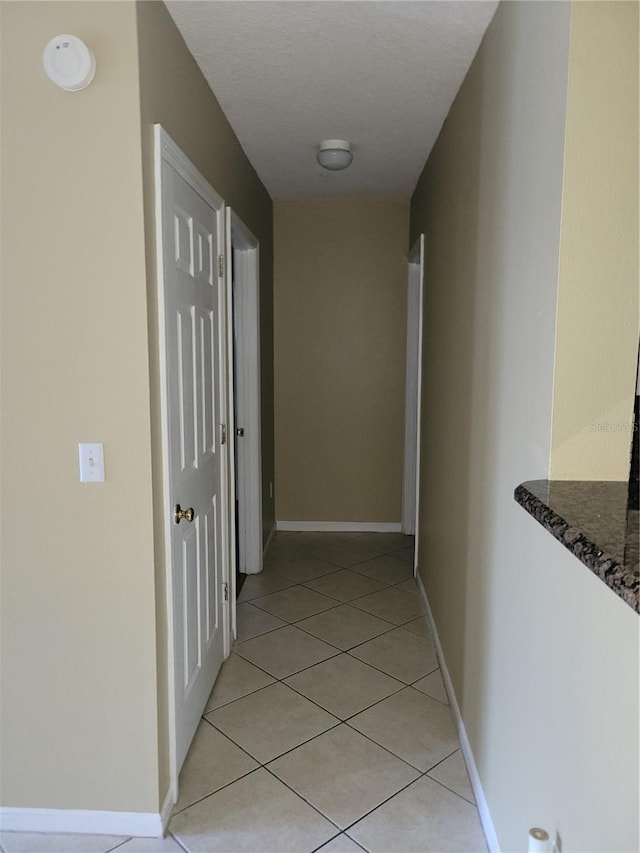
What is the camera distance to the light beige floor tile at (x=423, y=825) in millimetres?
1794

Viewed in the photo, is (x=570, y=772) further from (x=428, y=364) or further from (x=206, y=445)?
(x=428, y=364)

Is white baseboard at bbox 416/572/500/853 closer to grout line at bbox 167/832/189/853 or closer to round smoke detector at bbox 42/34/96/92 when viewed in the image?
grout line at bbox 167/832/189/853

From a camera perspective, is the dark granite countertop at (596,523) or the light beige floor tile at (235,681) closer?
the dark granite countertop at (596,523)

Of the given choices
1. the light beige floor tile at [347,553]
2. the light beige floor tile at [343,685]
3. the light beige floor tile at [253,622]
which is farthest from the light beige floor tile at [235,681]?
the light beige floor tile at [347,553]

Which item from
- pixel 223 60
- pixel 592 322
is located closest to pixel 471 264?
pixel 592 322

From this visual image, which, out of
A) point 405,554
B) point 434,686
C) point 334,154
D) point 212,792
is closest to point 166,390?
point 212,792

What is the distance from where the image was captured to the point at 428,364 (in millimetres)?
3381

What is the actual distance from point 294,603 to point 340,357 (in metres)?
1.92

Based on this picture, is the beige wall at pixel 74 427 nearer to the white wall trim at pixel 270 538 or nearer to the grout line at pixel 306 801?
the grout line at pixel 306 801

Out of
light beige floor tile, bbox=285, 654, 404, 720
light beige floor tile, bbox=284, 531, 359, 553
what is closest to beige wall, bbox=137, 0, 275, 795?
light beige floor tile, bbox=285, 654, 404, 720

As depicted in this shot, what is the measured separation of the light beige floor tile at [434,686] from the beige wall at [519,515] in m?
0.13

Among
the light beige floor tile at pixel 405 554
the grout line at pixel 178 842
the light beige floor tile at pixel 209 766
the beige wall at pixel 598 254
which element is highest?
the beige wall at pixel 598 254

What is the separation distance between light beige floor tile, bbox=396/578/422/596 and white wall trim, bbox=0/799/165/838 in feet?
6.75

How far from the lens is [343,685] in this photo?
2.65m
